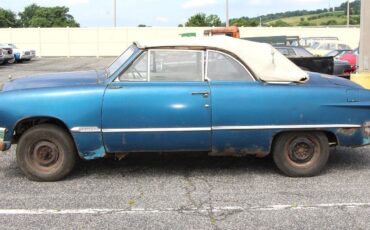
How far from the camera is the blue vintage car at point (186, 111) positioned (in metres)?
5.70

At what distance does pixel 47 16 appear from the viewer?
90.8 m

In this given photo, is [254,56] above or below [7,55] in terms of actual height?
above

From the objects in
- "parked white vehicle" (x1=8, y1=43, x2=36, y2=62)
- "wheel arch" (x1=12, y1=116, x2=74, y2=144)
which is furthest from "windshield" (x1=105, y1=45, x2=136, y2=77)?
"parked white vehicle" (x1=8, y1=43, x2=36, y2=62)

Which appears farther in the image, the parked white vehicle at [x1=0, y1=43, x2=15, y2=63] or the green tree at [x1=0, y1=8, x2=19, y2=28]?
the green tree at [x1=0, y1=8, x2=19, y2=28]

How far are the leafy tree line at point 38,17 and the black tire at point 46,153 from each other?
78.7 meters

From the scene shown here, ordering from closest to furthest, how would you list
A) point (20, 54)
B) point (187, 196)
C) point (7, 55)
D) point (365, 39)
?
point (187, 196)
point (365, 39)
point (7, 55)
point (20, 54)

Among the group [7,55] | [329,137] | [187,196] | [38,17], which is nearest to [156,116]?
[187,196]

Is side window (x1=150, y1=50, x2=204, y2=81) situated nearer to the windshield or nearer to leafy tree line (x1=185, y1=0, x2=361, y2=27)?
the windshield

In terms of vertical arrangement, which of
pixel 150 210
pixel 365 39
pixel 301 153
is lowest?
pixel 150 210

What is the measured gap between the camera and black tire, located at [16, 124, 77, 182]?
5824mm

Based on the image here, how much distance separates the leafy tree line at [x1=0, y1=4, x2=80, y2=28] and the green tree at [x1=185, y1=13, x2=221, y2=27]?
23887 mm

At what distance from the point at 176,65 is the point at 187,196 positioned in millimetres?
1512

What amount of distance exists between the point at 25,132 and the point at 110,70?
1.21 meters

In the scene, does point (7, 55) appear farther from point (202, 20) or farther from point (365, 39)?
point (202, 20)
